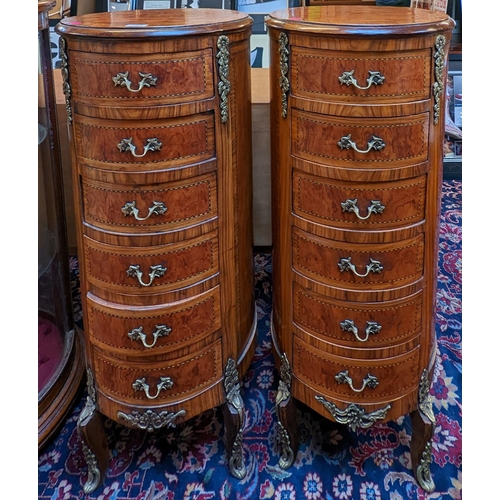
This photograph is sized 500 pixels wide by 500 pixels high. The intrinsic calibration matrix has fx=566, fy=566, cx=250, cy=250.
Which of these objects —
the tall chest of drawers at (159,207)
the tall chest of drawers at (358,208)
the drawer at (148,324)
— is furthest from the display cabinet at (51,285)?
the tall chest of drawers at (358,208)

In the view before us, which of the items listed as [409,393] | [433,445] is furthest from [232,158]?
[433,445]

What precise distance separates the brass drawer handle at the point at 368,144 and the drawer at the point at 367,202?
0.23 ft

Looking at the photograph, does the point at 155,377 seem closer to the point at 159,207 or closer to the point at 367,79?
the point at 159,207

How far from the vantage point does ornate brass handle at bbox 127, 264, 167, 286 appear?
1.20 meters

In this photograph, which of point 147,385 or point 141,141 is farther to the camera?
point 147,385

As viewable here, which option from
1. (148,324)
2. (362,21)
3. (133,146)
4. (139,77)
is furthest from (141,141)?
(362,21)

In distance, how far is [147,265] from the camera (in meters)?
1.20

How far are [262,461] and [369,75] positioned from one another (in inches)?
37.2

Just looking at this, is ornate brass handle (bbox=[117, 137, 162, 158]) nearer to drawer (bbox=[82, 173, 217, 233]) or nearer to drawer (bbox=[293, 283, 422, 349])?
drawer (bbox=[82, 173, 217, 233])

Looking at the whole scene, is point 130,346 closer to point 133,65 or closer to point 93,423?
point 93,423

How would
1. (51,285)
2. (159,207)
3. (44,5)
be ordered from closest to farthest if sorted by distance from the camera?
(159,207) → (44,5) → (51,285)

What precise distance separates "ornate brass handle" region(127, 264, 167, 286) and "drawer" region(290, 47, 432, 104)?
1.58ft

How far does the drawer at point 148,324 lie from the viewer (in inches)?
48.5

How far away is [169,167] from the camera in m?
1.15
